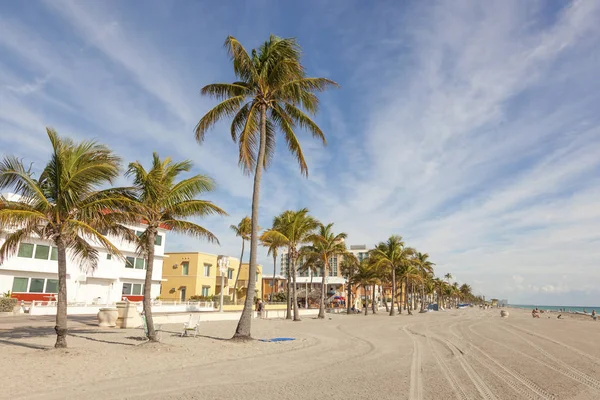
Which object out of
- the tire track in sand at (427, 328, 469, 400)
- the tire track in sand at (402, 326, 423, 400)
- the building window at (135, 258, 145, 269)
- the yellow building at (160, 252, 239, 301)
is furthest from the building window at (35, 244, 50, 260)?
the tire track in sand at (427, 328, 469, 400)

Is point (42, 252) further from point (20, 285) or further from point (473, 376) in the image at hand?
point (473, 376)

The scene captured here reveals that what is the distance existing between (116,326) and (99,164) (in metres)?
11.3

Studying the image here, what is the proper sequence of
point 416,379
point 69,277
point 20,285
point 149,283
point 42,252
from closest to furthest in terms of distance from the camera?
point 416,379, point 149,283, point 20,285, point 42,252, point 69,277

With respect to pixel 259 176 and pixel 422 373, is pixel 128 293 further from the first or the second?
pixel 422 373

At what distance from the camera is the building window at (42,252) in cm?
3086

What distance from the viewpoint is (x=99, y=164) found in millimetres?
11797

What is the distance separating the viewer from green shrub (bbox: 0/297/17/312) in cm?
2495

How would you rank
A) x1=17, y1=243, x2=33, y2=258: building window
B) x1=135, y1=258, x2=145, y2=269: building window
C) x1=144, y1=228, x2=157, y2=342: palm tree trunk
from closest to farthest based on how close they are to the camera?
x1=144, y1=228, x2=157, y2=342: palm tree trunk, x1=17, y1=243, x2=33, y2=258: building window, x1=135, y1=258, x2=145, y2=269: building window

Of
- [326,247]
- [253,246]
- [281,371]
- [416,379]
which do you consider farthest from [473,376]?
[326,247]

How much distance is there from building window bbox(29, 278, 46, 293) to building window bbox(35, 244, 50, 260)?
175 cm

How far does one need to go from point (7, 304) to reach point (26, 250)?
6245mm

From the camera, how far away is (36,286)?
30.8m

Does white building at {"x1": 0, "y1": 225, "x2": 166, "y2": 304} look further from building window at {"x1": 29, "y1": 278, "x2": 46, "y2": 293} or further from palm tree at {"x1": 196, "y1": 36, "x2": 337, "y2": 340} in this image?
palm tree at {"x1": 196, "y1": 36, "x2": 337, "y2": 340}

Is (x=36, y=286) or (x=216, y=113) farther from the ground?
(x=216, y=113)
